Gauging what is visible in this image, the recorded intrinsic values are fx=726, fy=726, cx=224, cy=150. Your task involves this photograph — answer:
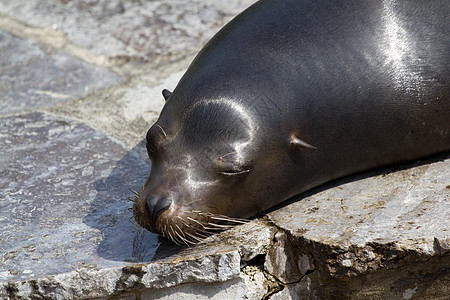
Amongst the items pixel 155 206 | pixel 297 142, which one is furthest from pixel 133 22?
pixel 155 206

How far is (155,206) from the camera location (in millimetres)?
3742

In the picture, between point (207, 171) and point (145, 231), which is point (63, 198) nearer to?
point (145, 231)

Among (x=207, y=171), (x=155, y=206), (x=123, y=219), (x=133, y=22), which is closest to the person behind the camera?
(x=155, y=206)

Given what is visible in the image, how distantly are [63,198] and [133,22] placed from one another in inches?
109

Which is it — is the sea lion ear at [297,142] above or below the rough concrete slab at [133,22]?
below

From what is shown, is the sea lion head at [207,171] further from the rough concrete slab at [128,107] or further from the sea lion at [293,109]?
the rough concrete slab at [128,107]

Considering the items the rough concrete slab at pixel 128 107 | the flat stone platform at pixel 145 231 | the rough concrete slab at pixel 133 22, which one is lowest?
the flat stone platform at pixel 145 231

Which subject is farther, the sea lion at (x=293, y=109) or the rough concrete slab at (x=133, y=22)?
the rough concrete slab at (x=133, y=22)

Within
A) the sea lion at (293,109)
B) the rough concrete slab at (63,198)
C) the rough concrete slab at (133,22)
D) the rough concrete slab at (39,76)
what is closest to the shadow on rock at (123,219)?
the rough concrete slab at (63,198)

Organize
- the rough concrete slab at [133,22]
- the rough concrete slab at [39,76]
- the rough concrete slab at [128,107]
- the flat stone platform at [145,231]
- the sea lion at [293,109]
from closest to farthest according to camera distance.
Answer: the flat stone platform at [145,231] → the sea lion at [293,109] → the rough concrete slab at [128,107] → the rough concrete slab at [39,76] → the rough concrete slab at [133,22]

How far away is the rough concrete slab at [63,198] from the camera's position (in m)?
3.75

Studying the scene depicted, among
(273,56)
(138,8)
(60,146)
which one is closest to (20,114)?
(60,146)

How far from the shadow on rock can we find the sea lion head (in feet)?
0.43

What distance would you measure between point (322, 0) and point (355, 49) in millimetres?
443
